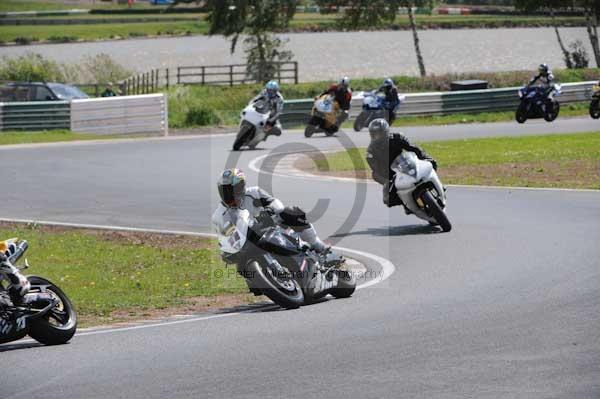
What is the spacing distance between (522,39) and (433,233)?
209 ft

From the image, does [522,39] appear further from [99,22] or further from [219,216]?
[219,216]

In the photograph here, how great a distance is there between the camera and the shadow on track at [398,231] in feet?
52.5

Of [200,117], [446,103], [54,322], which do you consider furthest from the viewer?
[446,103]

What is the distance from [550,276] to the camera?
12.1 metres

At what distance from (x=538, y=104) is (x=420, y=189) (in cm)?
2036

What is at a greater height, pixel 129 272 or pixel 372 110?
pixel 129 272

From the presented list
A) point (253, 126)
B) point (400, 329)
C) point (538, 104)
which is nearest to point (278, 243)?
point (400, 329)

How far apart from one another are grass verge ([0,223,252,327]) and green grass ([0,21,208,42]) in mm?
58017

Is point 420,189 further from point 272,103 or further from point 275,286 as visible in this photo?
point 272,103

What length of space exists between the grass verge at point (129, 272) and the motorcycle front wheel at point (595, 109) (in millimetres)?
21332

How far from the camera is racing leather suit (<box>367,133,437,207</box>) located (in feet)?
53.0

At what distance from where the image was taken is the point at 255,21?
2162 inches

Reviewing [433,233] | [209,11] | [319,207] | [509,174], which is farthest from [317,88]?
[433,233]


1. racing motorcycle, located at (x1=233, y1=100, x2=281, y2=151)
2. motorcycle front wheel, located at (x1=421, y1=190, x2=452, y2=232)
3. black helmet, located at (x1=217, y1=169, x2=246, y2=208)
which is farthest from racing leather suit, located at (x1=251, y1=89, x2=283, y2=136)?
black helmet, located at (x1=217, y1=169, x2=246, y2=208)
